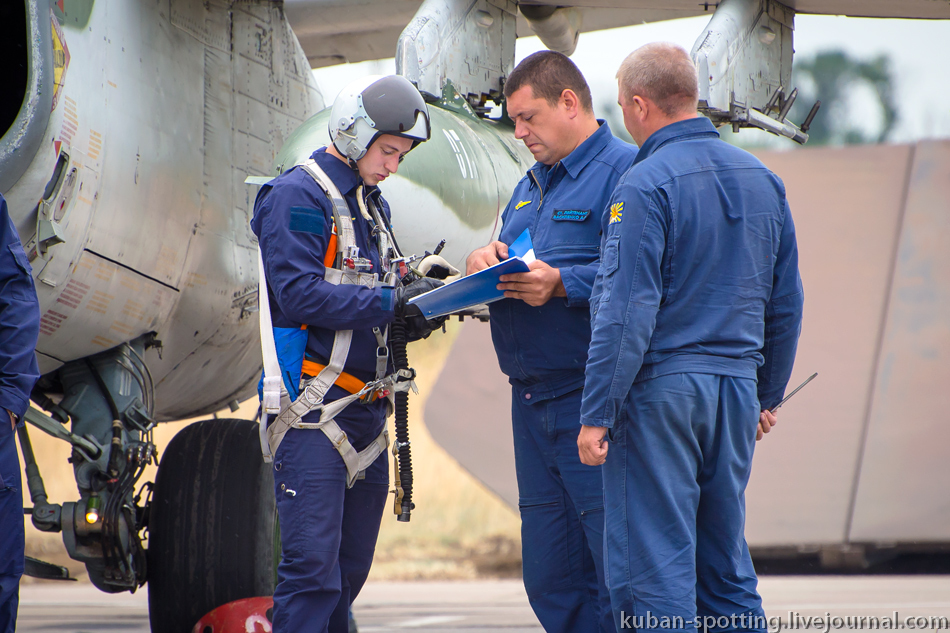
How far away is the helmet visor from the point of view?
3.03m

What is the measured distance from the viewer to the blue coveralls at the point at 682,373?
247 centimetres

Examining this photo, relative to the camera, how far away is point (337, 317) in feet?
9.62

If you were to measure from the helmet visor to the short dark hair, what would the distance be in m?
0.31

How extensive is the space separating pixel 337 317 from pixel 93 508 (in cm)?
157

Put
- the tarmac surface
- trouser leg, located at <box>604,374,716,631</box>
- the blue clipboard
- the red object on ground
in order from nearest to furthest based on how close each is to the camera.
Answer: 1. trouser leg, located at <box>604,374,716,631</box>
2. the blue clipboard
3. the red object on ground
4. the tarmac surface

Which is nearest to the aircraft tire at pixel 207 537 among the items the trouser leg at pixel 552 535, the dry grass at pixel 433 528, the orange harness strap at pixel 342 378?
the orange harness strap at pixel 342 378

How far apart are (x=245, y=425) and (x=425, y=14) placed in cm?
199

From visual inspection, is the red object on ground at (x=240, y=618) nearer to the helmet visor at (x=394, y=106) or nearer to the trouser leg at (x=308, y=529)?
the trouser leg at (x=308, y=529)

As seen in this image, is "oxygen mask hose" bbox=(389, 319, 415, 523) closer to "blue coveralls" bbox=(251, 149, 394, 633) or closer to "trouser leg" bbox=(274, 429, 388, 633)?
"blue coveralls" bbox=(251, 149, 394, 633)

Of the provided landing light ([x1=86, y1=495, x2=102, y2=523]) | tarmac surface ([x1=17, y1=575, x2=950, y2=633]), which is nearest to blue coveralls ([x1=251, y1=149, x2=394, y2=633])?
landing light ([x1=86, y1=495, x2=102, y2=523])

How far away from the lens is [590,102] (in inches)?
126

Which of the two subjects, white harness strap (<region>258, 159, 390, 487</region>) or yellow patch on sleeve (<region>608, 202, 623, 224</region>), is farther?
white harness strap (<region>258, 159, 390, 487</region>)

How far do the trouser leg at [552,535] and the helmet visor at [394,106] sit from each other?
91cm

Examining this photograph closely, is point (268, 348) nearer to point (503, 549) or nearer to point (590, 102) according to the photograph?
point (590, 102)
